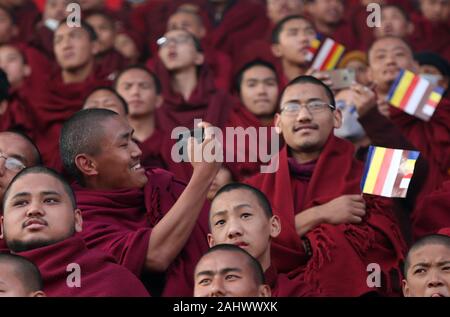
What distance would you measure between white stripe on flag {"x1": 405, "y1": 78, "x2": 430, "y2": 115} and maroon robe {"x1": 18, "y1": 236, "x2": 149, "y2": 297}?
123 inches

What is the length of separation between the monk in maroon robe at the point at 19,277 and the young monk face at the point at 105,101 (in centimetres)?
285

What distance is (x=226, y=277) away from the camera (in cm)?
582

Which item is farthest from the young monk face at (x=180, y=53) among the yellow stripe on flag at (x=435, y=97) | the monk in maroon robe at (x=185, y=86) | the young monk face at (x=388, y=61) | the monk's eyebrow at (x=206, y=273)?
the monk's eyebrow at (x=206, y=273)

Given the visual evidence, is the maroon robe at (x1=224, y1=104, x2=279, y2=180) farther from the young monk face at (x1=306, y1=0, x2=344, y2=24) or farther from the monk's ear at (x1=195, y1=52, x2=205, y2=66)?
the young monk face at (x1=306, y1=0, x2=344, y2=24)

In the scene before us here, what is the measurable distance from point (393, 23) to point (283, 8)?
1045mm

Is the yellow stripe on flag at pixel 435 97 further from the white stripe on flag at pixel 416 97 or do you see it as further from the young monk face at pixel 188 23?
the young monk face at pixel 188 23

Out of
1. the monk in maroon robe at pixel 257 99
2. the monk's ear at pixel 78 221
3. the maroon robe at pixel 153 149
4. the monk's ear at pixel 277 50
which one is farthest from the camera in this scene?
the monk's ear at pixel 277 50

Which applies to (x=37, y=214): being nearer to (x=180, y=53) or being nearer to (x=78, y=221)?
(x=78, y=221)

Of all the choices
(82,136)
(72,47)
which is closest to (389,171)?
(82,136)

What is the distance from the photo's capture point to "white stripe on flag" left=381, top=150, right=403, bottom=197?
22.8ft

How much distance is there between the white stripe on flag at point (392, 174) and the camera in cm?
696

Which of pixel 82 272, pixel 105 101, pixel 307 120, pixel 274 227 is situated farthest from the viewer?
pixel 105 101

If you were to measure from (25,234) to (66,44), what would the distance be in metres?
4.13

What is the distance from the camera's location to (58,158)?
29.6 feet
